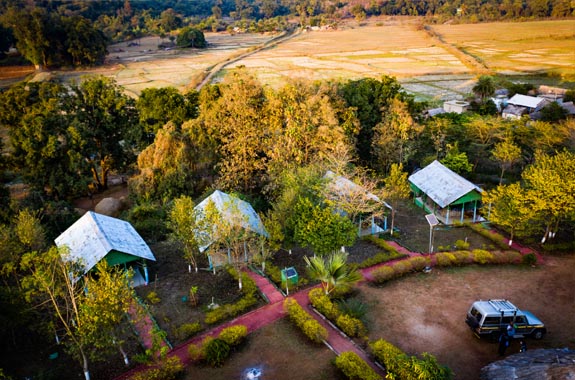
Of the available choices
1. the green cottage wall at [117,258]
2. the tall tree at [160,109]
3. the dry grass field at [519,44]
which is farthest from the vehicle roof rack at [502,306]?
the dry grass field at [519,44]

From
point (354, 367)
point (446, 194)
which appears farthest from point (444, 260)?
point (354, 367)

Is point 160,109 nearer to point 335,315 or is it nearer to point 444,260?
point 335,315

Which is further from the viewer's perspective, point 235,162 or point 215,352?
point 235,162

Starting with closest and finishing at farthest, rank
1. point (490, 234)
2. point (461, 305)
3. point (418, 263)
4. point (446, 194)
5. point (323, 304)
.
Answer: point (323, 304) < point (461, 305) < point (418, 263) < point (490, 234) < point (446, 194)

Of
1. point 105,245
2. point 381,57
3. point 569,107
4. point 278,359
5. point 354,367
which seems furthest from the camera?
point 381,57

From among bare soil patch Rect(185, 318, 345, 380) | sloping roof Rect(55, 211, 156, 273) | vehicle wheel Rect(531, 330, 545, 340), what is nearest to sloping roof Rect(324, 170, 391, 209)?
bare soil patch Rect(185, 318, 345, 380)

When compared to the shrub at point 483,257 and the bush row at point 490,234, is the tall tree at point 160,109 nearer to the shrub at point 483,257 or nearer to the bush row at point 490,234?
the bush row at point 490,234

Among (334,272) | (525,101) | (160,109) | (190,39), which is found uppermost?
(190,39)
